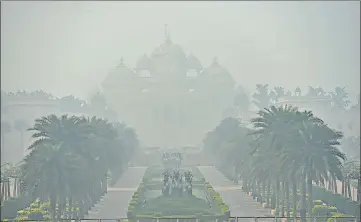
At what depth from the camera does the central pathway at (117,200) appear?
38.0 meters

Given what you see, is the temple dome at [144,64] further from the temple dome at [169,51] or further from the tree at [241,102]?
the tree at [241,102]

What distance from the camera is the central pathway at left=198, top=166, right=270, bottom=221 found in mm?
38250

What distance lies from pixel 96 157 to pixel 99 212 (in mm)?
3184

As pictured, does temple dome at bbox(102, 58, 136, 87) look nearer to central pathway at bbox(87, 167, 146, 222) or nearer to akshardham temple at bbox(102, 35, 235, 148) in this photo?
akshardham temple at bbox(102, 35, 235, 148)

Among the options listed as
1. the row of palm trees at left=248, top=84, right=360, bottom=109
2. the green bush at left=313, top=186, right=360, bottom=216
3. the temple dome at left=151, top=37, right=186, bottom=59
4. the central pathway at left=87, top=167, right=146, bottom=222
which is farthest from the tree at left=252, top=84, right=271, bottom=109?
the green bush at left=313, top=186, right=360, bottom=216

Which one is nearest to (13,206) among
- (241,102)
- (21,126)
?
(21,126)

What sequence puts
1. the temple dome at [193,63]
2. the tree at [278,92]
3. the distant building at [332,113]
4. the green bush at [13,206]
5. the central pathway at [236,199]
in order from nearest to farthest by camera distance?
the green bush at [13,206] < the central pathway at [236,199] < the distant building at [332,113] < the tree at [278,92] < the temple dome at [193,63]

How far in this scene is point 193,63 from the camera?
420ft

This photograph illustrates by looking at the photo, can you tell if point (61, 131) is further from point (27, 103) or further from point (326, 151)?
point (27, 103)

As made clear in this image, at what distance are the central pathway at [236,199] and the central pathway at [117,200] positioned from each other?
17.4 feet

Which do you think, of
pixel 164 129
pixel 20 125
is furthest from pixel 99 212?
pixel 164 129

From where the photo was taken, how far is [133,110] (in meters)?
117

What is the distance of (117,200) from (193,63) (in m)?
83.7

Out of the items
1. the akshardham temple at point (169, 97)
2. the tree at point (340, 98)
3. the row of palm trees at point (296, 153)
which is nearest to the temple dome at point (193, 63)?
the akshardham temple at point (169, 97)
